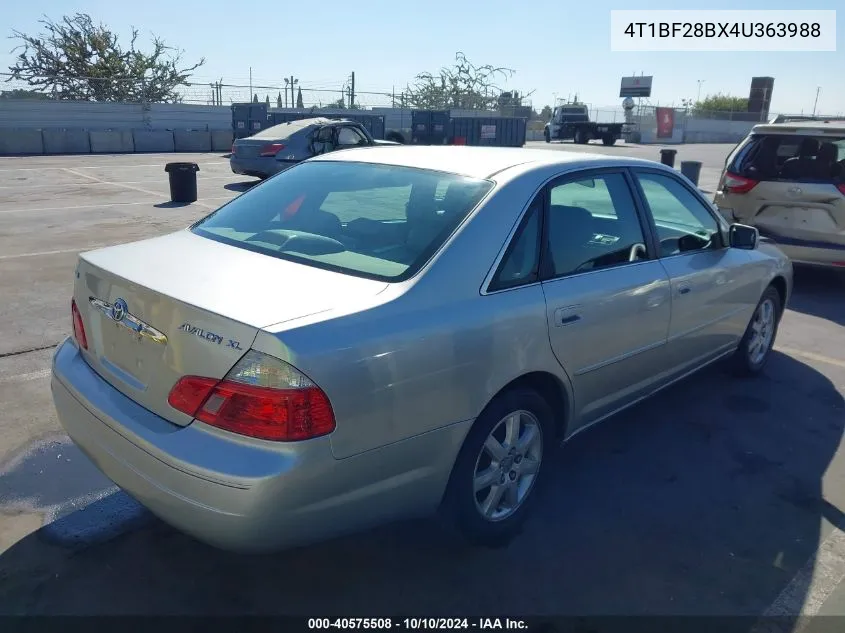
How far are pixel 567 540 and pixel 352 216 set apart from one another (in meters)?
1.78

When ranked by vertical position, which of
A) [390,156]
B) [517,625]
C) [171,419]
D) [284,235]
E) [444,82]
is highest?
[444,82]

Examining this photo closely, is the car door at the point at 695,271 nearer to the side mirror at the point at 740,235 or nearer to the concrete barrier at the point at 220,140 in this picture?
the side mirror at the point at 740,235

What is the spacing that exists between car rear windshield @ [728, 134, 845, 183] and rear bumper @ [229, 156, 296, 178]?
935 centimetres

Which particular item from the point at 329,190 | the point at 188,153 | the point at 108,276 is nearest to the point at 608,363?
the point at 329,190

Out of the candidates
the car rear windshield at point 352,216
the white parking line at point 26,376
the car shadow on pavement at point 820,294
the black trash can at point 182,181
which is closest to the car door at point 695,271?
the car rear windshield at point 352,216

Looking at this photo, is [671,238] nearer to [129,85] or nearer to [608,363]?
[608,363]

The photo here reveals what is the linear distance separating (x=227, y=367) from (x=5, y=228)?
928 cm

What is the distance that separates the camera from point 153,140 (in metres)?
26.9

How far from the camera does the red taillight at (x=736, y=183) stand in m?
7.48

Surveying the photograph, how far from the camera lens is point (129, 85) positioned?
3638cm

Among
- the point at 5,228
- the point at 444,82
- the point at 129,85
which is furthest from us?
the point at 444,82

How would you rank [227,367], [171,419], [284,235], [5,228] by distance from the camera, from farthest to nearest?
[5,228]
[284,235]
[171,419]
[227,367]

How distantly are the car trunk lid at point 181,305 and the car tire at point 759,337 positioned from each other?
3431 millimetres

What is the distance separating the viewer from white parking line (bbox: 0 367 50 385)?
14.9ft
